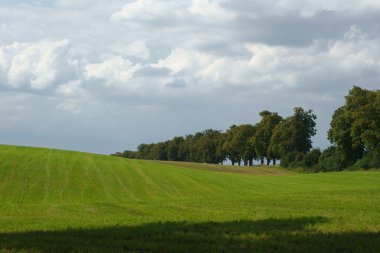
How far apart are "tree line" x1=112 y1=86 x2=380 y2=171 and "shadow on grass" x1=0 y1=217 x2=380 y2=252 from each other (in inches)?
3486

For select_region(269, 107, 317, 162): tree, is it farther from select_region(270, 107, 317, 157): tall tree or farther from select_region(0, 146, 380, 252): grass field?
select_region(0, 146, 380, 252): grass field

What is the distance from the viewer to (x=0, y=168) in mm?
58906

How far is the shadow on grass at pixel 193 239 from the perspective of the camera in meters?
14.6

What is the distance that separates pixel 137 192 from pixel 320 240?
123 ft

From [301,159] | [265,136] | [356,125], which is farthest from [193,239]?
[265,136]

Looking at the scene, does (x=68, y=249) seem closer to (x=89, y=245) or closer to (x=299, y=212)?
(x=89, y=245)

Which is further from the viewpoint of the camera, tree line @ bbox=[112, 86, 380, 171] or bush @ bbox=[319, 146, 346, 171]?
bush @ bbox=[319, 146, 346, 171]

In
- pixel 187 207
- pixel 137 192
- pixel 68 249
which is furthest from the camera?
pixel 137 192

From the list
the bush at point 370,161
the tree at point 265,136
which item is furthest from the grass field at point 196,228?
the tree at point 265,136

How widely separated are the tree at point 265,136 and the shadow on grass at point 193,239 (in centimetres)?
13259

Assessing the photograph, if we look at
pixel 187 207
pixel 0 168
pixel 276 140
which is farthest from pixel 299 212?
pixel 276 140

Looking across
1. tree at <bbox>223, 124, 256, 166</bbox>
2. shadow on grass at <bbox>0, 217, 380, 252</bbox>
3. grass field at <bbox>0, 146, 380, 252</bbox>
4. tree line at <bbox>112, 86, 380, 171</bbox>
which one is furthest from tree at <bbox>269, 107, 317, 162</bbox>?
shadow on grass at <bbox>0, 217, 380, 252</bbox>

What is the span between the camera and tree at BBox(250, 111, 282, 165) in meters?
152

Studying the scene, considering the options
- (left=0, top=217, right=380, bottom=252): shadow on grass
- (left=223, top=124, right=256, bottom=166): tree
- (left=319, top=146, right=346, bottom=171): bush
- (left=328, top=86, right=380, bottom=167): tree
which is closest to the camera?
(left=0, top=217, right=380, bottom=252): shadow on grass
